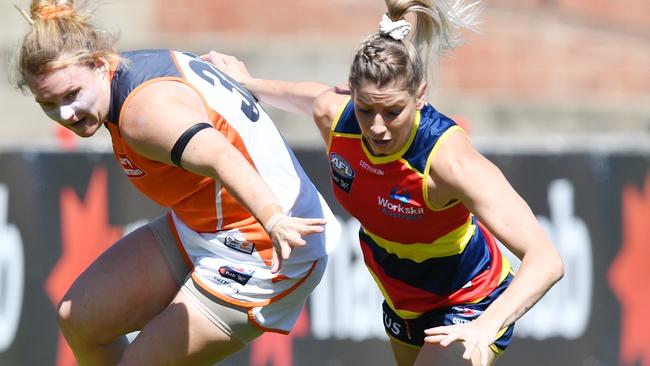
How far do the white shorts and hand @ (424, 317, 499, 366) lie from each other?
956mm

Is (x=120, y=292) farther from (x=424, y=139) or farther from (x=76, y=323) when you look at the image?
(x=424, y=139)

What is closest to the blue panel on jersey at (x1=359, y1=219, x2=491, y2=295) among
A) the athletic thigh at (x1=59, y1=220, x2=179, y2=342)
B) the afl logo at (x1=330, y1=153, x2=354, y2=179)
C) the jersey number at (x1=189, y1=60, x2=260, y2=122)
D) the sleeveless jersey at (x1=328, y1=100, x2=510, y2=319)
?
the sleeveless jersey at (x1=328, y1=100, x2=510, y2=319)

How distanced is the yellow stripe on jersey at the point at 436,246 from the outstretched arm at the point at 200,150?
2.50 feet

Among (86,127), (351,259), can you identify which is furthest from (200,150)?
(351,259)

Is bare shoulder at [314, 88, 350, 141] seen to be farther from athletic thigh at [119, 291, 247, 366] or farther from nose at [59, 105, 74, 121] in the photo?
nose at [59, 105, 74, 121]

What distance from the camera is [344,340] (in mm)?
6523

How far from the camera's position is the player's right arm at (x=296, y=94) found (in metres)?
4.24

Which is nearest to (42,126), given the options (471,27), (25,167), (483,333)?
(25,167)

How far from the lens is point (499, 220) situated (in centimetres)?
361

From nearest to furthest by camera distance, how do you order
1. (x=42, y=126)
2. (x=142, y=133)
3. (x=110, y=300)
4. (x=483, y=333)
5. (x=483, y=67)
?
(x=483, y=333), (x=142, y=133), (x=110, y=300), (x=42, y=126), (x=483, y=67)

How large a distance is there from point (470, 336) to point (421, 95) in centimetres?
104

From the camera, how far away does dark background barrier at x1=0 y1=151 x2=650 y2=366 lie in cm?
633

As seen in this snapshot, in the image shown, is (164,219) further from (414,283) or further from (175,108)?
(414,283)

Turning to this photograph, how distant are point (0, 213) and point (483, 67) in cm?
517
